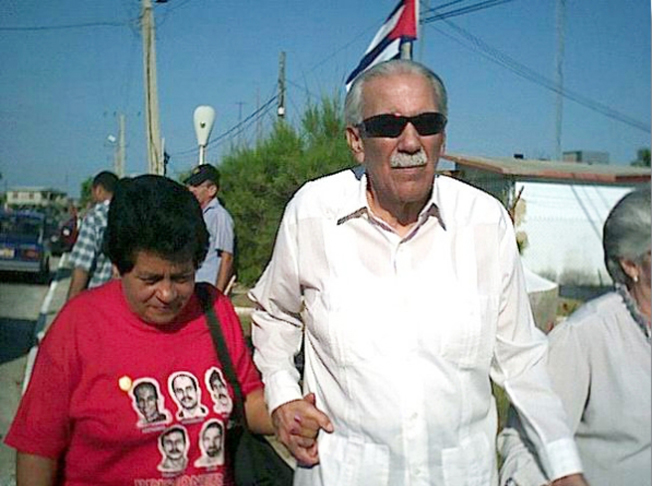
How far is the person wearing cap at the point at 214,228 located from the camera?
591 cm

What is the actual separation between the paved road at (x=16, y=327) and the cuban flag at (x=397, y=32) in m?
2.96

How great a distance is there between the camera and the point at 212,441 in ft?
6.39

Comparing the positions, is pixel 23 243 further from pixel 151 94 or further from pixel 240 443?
pixel 240 443

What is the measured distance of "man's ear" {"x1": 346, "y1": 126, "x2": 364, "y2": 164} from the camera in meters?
1.85

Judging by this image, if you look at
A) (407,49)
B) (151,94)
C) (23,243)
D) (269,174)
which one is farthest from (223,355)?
(23,243)

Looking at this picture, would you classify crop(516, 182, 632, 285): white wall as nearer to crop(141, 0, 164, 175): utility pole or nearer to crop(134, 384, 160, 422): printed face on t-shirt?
crop(134, 384, 160, 422): printed face on t-shirt

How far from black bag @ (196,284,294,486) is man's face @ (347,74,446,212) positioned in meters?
0.55

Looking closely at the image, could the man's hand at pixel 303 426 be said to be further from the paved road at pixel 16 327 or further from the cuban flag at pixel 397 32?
the paved road at pixel 16 327

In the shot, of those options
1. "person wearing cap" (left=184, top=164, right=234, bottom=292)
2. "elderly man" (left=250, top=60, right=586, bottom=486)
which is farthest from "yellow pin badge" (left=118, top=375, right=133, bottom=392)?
"person wearing cap" (left=184, top=164, right=234, bottom=292)

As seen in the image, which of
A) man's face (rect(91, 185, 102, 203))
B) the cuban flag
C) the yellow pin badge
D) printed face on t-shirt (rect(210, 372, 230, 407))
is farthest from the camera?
man's face (rect(91, 185, 102, 203))

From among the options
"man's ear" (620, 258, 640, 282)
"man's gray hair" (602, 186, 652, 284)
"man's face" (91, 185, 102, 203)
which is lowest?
"man's ear" (620, 258, 640, 282)

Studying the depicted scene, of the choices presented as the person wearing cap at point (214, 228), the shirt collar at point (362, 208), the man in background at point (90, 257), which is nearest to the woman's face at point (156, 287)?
the shirt collar at point (362, 208)

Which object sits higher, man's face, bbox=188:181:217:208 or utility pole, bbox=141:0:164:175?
utility pole, bbox=141:0:164:175

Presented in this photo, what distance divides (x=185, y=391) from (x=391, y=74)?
860 mm
